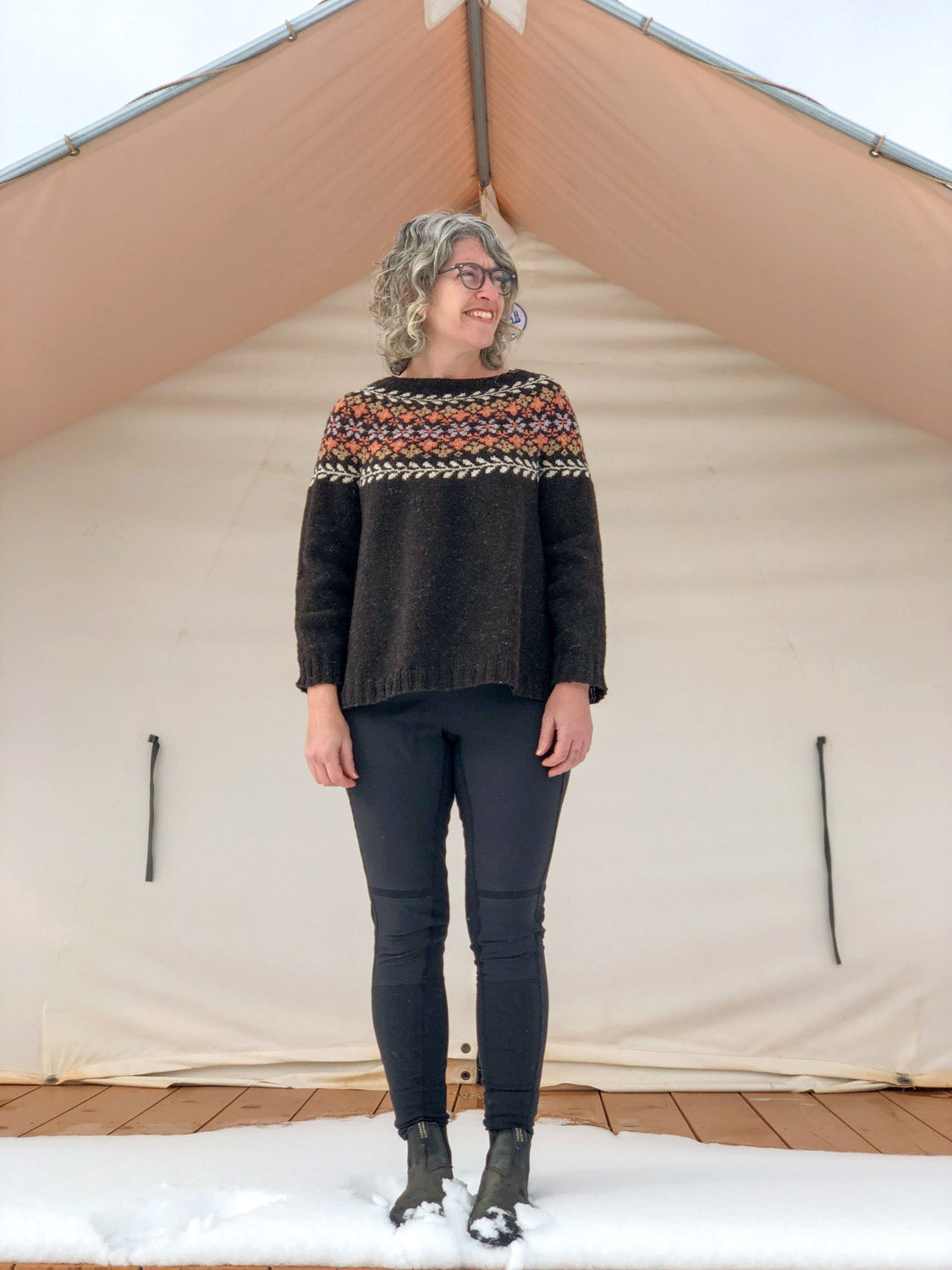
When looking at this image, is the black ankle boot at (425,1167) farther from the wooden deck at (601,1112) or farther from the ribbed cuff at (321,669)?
the wooden deck at (601,1112)

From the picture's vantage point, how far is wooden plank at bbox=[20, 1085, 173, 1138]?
71.2 inches

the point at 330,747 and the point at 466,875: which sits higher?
the point at 330,747

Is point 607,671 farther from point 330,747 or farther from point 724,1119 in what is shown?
point 330,747

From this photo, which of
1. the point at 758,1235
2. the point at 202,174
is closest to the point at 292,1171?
the point at 758,1235

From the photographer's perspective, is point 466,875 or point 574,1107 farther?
point 574,1107

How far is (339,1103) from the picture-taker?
6.69 feet

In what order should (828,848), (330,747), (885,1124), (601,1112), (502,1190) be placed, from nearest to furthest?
(502,1190) → (330,747) → (885,1124) → (601,1112) → (828,848)

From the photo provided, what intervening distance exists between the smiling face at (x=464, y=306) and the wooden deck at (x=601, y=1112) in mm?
1273

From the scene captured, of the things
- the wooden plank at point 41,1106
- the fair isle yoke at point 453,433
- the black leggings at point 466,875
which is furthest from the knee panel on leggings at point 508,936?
the wooden plank at point 41,1106

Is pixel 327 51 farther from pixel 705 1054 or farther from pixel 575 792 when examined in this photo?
pixel 705 1054

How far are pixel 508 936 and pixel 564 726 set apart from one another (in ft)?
0.74

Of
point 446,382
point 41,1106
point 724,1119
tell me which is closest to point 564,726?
point 446,382

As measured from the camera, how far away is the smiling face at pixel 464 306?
127 cm

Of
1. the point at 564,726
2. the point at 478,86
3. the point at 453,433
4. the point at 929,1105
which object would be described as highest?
the point at 478,86
